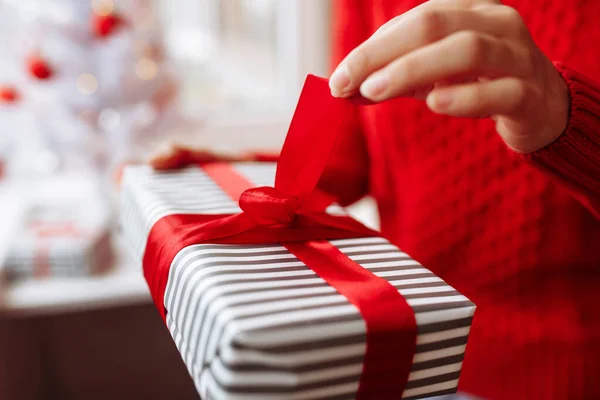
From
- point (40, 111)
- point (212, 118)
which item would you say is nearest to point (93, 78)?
point (40, 111)

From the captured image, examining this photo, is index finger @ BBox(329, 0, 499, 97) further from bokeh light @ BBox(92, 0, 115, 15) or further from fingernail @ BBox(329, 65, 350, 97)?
bokeh light @ BBox(92, 0, 115, 15)

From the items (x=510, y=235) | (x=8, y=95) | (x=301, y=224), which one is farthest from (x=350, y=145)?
(x=8, y=95)

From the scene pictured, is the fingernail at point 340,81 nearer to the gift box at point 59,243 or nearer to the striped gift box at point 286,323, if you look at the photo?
the striped gift box at point 286,323

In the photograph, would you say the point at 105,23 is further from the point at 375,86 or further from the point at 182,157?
the point at 375,86

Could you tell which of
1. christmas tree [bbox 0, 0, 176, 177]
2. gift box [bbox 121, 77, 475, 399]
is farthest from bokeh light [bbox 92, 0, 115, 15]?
gift box [bbox 121, 77, 475, 399]

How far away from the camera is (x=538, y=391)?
50 centimetres

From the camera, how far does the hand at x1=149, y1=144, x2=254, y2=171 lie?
0.50m

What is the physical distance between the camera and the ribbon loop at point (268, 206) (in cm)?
34

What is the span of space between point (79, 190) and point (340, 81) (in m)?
0.89

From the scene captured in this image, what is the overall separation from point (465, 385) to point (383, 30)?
1.21 feet

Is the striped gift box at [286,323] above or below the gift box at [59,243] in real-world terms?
above

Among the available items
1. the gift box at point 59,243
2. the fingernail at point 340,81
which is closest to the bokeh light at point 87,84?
the gift box at point 59,243

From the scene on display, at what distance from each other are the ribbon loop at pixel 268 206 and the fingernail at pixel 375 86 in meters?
0.08

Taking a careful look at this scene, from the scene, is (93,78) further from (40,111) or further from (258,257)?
(258,257)
